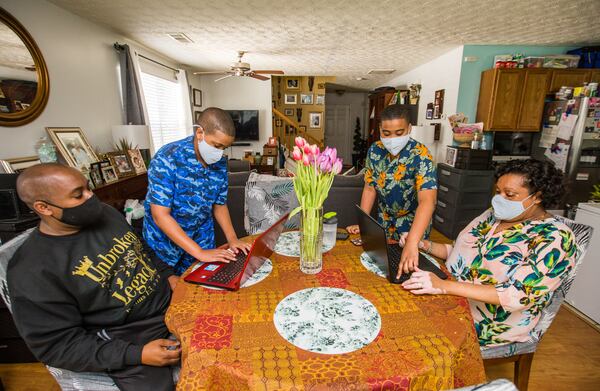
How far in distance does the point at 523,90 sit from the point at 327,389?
14.5 feet

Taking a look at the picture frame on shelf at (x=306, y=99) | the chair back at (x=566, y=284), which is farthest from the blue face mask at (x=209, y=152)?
the picture frame on shelf at (x=306, y=99)

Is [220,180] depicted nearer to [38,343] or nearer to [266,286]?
[266,286]

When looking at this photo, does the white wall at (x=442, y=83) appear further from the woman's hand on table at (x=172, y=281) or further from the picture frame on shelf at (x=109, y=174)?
the picture frame on shelf at (x=109, y=174)

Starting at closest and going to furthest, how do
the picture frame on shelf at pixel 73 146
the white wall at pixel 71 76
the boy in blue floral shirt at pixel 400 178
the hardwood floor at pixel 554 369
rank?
the boy in blue floral shirt at pixel 400 178 → the hardwood floor at pixel 554 369 → the white wall at pixel 71 76 → the picture frame on shelf at pixel 73 146

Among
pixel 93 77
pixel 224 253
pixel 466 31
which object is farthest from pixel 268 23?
pixel 224 253

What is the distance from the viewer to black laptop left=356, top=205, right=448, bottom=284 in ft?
3.46

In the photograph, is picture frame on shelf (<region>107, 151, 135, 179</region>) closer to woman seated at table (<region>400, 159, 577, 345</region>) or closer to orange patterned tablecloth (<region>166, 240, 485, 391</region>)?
orange patterned tablecloth (<region>166, 240, 485, 391</region>)

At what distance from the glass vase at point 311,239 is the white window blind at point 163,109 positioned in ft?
13.1

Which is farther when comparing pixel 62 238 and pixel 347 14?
pixel 347 14

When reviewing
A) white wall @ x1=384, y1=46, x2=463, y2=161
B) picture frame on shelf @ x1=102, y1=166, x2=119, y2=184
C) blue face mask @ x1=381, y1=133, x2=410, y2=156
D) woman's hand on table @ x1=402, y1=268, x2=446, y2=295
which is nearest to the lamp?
picture frame on shelf @ x1=102, y1=166, x2=119, y2=184

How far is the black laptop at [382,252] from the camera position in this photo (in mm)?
1056

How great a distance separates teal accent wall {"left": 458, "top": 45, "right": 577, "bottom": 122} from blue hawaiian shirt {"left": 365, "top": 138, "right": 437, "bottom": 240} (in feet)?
9.72

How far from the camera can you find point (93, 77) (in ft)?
9.92

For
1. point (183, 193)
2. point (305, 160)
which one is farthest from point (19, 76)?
point (305, 160)
